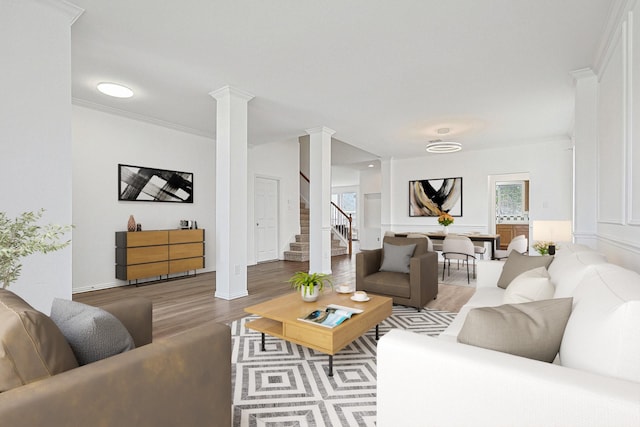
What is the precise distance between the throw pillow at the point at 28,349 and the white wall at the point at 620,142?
279cm

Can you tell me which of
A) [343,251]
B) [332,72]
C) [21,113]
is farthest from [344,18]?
[343,251]

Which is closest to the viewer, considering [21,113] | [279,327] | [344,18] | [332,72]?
[21,113]

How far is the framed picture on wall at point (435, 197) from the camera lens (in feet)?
25.0

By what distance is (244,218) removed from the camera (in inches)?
166

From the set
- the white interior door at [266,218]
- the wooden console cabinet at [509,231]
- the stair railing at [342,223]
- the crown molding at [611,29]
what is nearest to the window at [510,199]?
the wooden console cabinet at [509,231]

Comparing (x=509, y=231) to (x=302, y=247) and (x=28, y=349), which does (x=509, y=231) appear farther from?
(x=28, y=349)

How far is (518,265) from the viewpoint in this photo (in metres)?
2.59

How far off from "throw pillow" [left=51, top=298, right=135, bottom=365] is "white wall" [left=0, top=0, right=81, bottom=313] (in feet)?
5.08

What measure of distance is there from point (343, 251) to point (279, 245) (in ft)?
7.20

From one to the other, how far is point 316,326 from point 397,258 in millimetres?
1954

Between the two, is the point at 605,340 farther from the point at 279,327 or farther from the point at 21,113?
the point at 21,113

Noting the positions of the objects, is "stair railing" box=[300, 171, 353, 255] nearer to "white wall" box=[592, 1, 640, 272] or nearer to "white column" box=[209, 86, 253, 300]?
"white column" box=[209, 86, 253, 300]

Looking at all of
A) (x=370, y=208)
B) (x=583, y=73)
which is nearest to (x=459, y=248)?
(x=583, y=73)

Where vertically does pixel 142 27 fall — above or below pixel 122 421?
above
